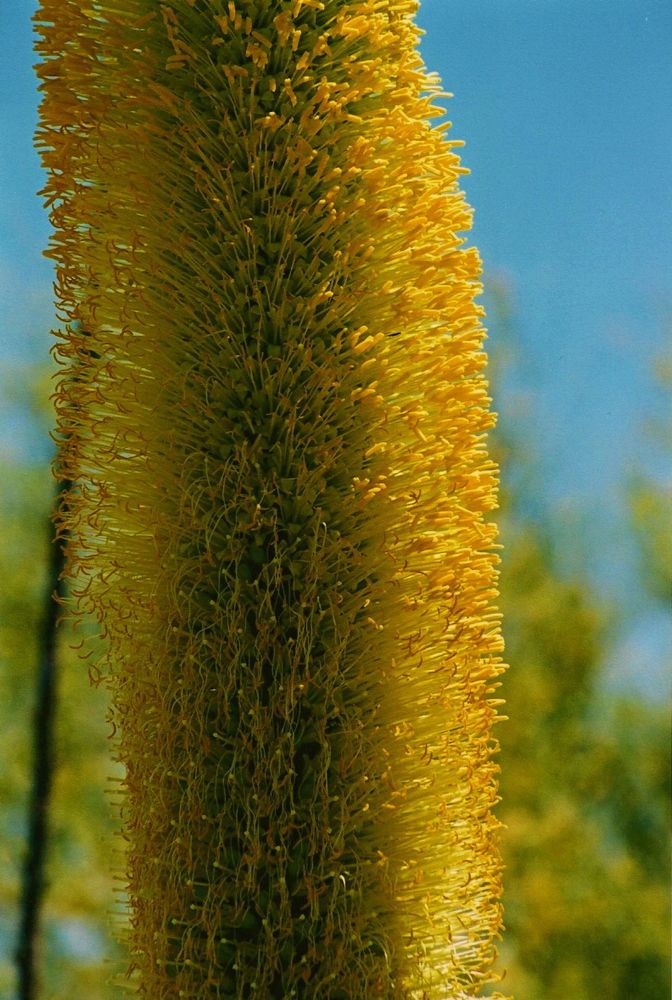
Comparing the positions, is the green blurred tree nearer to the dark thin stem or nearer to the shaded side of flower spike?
the dark thin stem

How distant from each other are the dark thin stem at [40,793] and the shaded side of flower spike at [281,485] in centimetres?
127

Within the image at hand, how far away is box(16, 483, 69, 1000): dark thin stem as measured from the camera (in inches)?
89.2

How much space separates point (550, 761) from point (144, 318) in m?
2.68

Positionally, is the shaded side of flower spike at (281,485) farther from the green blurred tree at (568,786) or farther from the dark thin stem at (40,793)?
the green blurred tree at (568,786)

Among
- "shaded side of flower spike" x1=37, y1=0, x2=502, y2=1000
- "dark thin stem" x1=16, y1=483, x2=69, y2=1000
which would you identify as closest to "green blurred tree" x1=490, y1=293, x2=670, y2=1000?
"dark thin stem" x1=16, y1=483, x2=69, y2=1000

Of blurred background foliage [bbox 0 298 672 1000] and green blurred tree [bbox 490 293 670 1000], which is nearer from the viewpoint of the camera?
blurred background foliage [bbox 0 298 672 1000]

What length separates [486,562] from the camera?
1073 millimetres

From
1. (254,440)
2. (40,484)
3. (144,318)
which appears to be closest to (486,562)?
(254,440)

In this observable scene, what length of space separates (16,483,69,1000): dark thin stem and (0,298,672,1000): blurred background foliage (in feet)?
0.78

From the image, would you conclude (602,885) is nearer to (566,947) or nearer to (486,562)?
(566,947)

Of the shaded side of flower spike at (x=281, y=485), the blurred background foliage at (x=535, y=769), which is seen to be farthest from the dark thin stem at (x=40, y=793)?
the shaded side of flower spike at (x=281, y=485)

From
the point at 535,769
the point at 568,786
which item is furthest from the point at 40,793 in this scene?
the point at 568,786

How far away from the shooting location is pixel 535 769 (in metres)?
3.30

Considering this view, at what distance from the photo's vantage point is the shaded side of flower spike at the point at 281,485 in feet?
3.18
